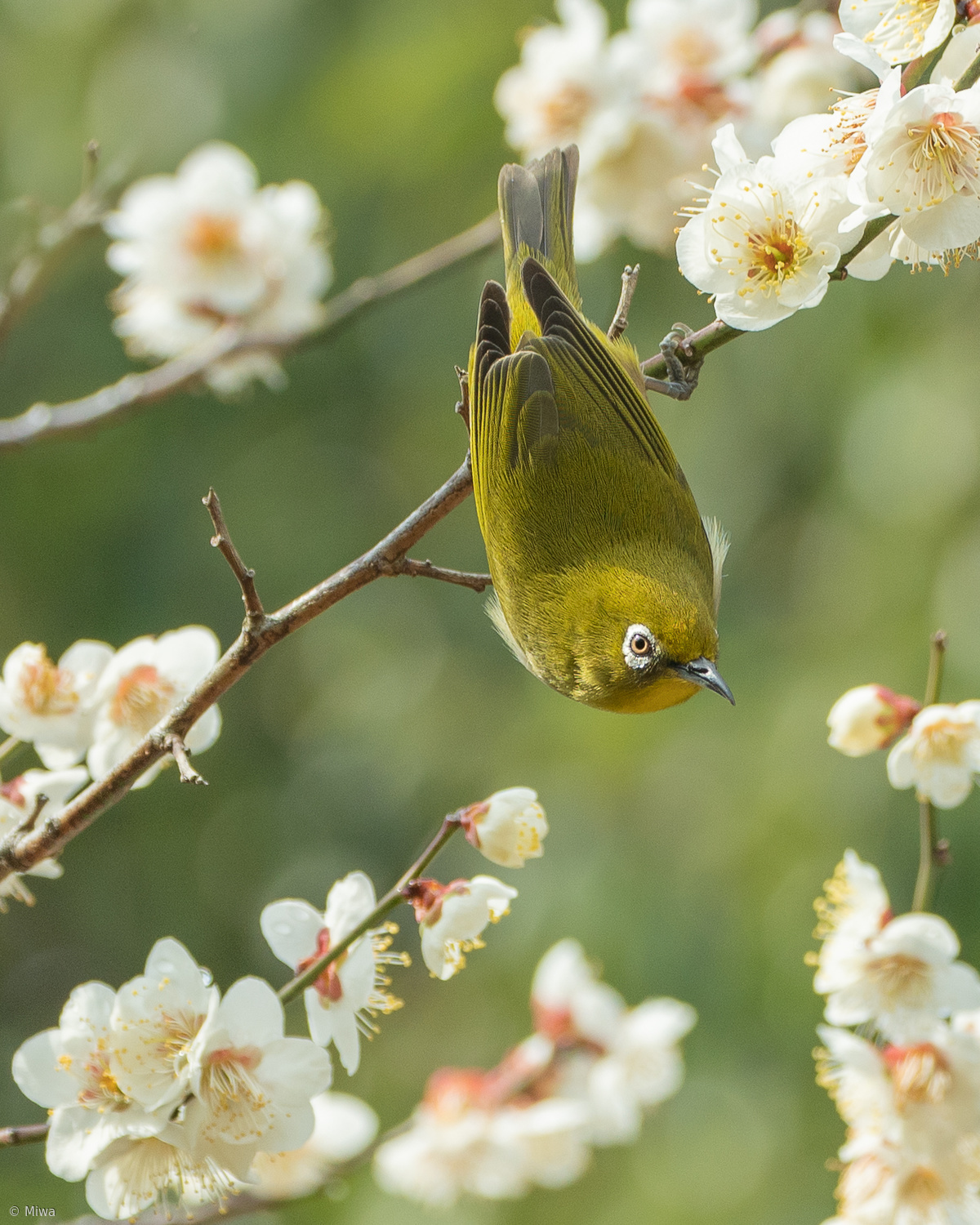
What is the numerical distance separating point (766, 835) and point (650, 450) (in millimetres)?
2137

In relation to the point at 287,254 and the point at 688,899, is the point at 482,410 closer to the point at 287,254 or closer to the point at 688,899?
the point at 287,254

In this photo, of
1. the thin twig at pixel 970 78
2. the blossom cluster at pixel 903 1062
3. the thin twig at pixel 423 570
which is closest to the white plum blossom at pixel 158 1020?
the thin twig at pixel 423 570

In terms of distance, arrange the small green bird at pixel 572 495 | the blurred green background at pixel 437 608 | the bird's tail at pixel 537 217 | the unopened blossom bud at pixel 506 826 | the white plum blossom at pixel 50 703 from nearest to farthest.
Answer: the unopened blossom bud at pixel 506 826, the white plum blossom at pixel 50 703, the small green bird at pixel 572 495, the bird's tail at pixel 537 217, the blurred green background at pixel 437 608

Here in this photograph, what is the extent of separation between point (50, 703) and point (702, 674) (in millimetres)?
1138

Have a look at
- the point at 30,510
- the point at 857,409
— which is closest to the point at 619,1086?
the point at 857,409

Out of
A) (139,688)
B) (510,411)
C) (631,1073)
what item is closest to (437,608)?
(631,1073)

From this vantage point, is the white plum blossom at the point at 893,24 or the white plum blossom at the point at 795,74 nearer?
the white plum blossom at the point at 893,24

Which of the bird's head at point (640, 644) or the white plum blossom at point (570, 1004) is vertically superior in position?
the bird's head at point (640, 644)

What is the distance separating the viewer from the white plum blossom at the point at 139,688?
213 centimetres

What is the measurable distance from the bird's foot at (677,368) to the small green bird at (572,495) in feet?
1.25

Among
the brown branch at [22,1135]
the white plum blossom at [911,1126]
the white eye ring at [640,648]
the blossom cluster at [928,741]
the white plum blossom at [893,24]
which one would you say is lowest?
the white plum blossom at [911,1126]

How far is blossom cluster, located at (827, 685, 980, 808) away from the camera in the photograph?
1.99m

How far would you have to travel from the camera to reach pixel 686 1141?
15.8 feet

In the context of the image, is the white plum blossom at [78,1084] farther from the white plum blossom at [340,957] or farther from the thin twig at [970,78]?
the thin twig at [970,78]
